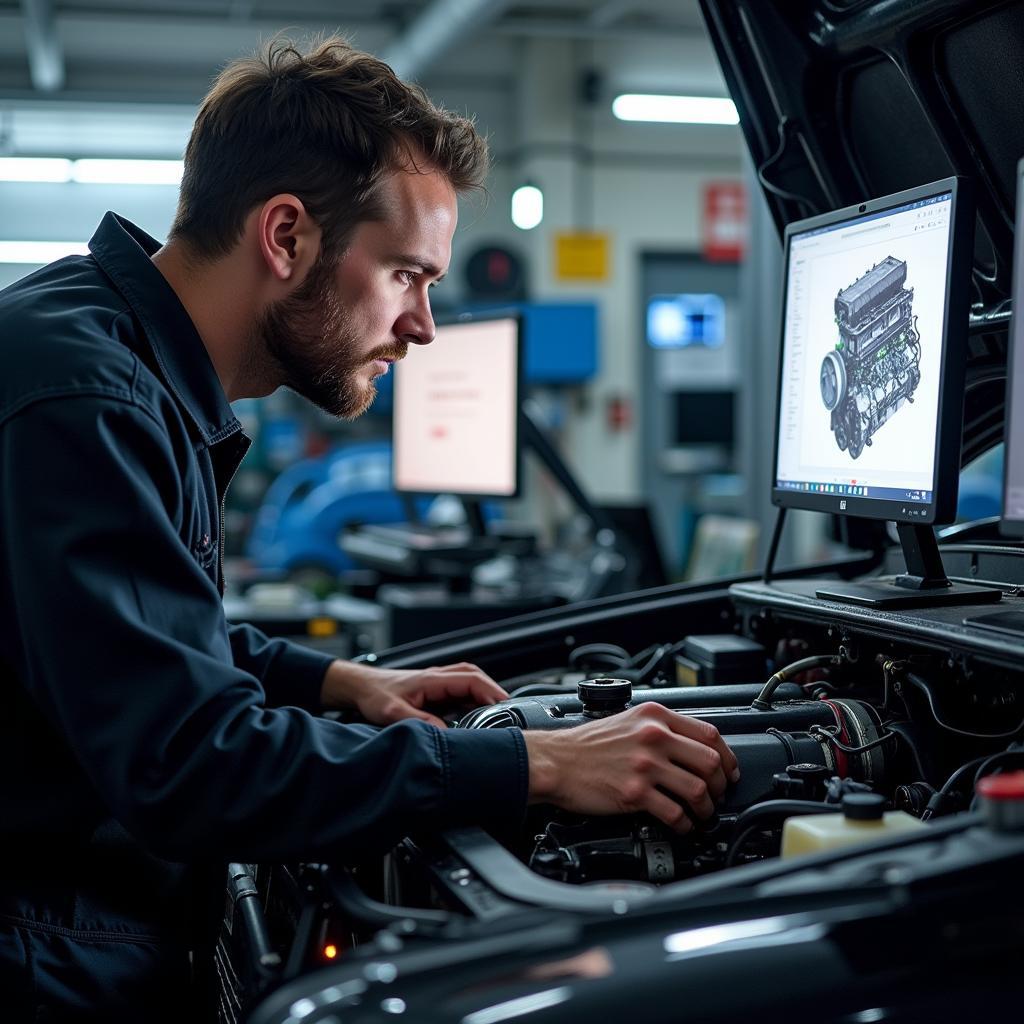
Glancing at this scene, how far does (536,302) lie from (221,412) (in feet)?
22.4

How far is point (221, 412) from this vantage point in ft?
4.37

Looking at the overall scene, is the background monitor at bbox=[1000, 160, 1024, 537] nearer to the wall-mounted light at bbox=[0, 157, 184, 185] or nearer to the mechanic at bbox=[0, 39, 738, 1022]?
the mechanic at bbox=[0, 39, 738, 1022]

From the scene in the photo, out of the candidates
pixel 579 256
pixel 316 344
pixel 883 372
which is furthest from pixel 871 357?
pixel 579 256

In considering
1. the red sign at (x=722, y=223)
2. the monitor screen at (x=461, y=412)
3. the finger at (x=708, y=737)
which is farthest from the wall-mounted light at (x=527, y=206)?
the finger at (x=708, y=737)

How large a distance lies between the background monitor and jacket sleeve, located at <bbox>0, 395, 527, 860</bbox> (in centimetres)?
46

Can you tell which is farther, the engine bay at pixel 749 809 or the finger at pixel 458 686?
the finger at pixel 458 686

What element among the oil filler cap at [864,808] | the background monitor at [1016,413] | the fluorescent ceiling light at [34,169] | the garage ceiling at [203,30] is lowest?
the oil filler cap at [864,808]

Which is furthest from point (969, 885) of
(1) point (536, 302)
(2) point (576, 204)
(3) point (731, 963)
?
(2) point (576, 204)

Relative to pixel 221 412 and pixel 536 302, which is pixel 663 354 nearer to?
pixel 536 302

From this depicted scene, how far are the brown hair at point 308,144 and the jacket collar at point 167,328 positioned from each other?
0.24 feet

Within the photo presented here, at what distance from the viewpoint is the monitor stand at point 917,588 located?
52.8 inches

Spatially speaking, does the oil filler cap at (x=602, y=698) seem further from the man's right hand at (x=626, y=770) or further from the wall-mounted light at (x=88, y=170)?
the wall-mounted light at (x=88, y=170)

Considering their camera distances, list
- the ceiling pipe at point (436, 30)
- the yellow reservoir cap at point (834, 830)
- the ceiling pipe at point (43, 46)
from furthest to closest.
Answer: the ceiling pipe at point (43, 46)
the ceiling pipe at point (436, 30)
the yellow reservoir cap at point (834, 830)

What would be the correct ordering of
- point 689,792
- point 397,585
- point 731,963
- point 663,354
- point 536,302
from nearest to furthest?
Result: point 731,963 → point 689,792 → point 397,585 → point 536,302 → point 663,354
